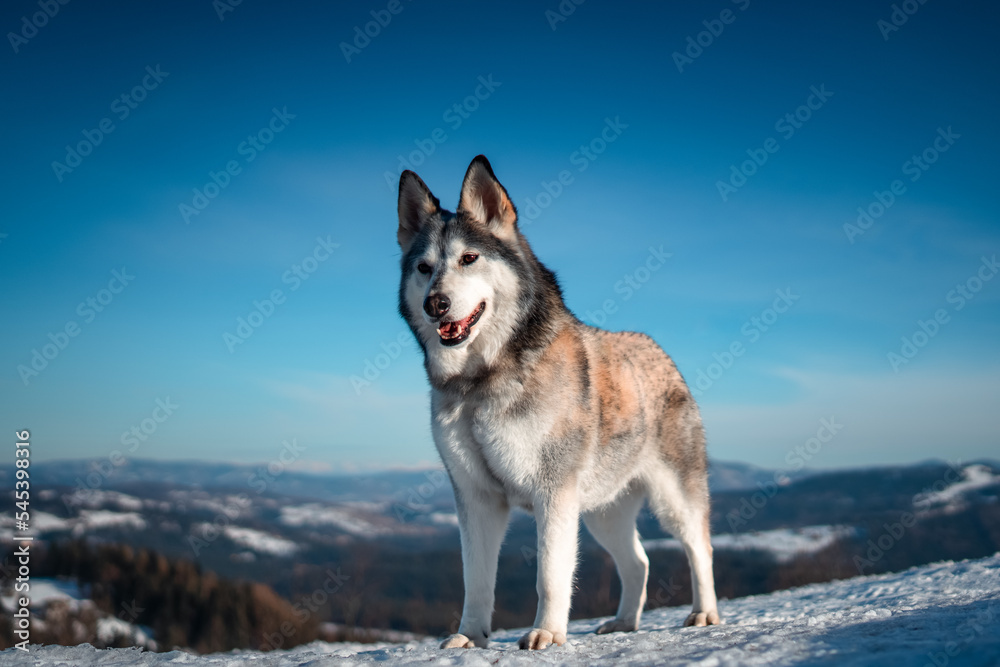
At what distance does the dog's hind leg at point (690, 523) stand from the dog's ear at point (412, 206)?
3.74 meters

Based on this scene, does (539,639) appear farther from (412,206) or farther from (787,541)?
(787,541)

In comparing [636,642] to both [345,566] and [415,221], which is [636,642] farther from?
[345,566]

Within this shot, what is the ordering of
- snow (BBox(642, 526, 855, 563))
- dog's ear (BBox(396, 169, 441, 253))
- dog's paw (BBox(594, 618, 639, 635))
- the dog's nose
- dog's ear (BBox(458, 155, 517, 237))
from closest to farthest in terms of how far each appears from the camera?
the dog's nose, dog's ear (BBox(458, 155, 517, 237)), dog's ear (BBox(396, 169, 441, 253)), dog's paw (BBox(594, 618, 639, 635)), snow (BBox(642, 526, 855, 563))

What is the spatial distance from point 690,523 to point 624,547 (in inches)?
32.4

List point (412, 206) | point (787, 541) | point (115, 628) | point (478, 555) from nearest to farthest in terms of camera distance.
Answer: point (478, 555), point (412, 206), point (115, 628), point (787, 541)

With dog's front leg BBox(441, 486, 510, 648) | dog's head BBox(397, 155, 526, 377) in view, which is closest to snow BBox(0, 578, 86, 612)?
dog's front leg BBox(441, 486, 510, 648)

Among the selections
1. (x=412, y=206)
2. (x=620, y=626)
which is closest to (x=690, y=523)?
(x=620, y=626)

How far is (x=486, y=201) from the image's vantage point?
6109 millimetres

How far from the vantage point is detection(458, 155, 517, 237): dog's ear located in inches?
236

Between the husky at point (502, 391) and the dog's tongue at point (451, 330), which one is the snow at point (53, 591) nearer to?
the husky at point (502, 391)

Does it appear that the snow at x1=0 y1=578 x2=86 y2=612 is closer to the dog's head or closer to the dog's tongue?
the dog's head

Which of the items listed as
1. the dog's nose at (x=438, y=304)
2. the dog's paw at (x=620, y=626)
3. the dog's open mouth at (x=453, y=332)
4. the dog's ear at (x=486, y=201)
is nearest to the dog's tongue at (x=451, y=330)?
the dog's open mouth at (x=453, y=332)

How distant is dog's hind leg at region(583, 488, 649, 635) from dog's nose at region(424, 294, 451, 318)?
11.7ft

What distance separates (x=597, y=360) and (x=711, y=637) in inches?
109
